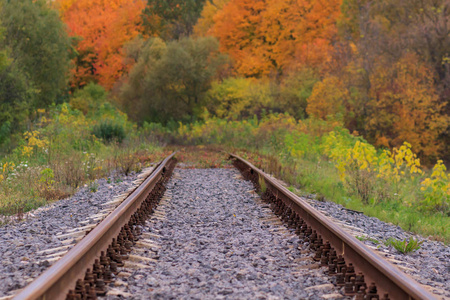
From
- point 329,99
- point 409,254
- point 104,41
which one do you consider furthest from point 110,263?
point 104,41

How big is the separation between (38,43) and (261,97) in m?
16.1

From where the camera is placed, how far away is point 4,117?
22797mm

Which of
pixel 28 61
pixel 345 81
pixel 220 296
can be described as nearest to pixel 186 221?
pixel 220 296

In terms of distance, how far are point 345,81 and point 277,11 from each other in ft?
56.9

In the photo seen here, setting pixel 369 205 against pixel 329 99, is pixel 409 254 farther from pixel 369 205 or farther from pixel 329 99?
pixel 329 99

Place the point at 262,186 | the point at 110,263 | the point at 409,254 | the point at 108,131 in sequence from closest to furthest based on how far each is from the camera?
the point at 110,263 → the point at 409,254 → the point at 262,186 → the point at 108,131

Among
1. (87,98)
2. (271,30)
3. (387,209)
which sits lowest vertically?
(387,209)

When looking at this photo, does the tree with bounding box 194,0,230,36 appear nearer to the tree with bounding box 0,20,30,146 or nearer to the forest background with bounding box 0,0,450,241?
the forest background with bounding box 0,0,450,241

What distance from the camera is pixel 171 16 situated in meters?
53.0

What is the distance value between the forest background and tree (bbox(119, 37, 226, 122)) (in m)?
0.11

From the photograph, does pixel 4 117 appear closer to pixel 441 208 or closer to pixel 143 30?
pixel 441 208

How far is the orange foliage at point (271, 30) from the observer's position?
41938 mm

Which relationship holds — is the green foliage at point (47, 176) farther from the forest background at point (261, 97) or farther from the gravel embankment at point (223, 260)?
the gravel embankment at point (223, 260)

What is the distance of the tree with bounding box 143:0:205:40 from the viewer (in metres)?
52.3
